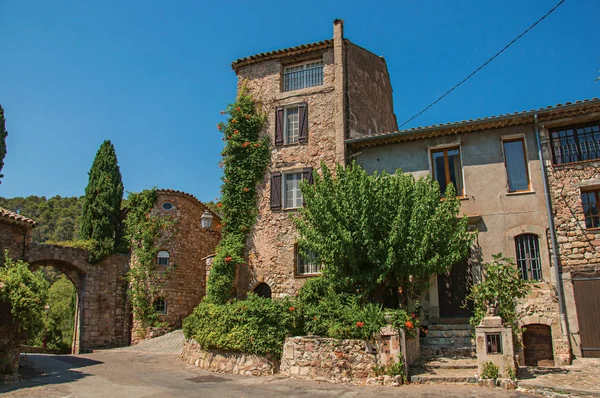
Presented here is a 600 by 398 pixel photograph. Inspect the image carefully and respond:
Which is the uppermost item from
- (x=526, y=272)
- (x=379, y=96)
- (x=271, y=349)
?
(x=379, y=96)

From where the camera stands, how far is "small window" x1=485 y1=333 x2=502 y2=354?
36.4 feet

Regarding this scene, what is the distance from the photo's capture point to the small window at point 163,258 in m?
22.9

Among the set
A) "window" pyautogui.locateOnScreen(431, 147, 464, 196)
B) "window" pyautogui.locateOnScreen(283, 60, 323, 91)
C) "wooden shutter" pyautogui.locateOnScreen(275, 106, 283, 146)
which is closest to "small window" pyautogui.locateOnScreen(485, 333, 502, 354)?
"window" pyautogui.locateOnScreen(431, 147, 464, 196)

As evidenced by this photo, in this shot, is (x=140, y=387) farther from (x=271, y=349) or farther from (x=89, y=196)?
(x=89, y=196)

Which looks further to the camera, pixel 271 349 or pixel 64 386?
pixel 271 349

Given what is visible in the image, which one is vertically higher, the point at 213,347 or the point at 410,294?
the point at 410,294

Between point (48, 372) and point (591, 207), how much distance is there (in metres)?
17.1

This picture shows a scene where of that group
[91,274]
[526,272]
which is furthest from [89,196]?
[526,272]

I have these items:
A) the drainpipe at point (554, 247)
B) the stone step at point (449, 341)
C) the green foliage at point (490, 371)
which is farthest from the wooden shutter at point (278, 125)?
the green foliage at point (490, 371)

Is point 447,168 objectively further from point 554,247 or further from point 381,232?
point 381,232

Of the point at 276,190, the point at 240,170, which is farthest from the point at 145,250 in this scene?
the point at 276,190

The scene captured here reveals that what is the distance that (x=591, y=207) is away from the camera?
1447 centimetres

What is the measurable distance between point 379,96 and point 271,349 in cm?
1217

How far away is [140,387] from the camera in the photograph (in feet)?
38.6
